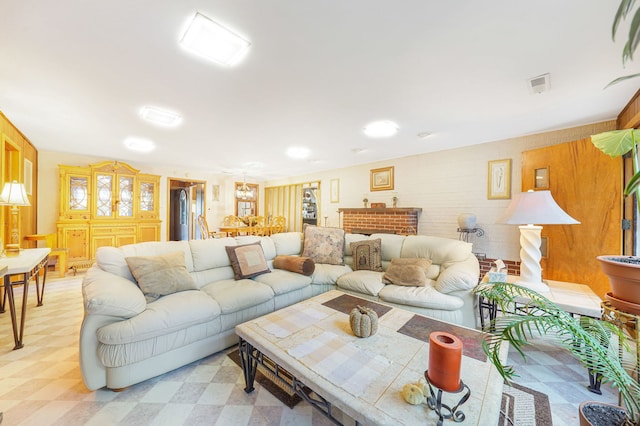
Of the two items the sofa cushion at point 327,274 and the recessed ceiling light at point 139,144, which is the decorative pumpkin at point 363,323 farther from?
the recessed ceiling light at point 139,144

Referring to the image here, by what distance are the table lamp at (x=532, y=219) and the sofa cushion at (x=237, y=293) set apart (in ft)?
7.30

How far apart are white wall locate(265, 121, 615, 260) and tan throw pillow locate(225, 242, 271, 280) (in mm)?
3107

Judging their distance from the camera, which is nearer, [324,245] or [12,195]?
[12,195]

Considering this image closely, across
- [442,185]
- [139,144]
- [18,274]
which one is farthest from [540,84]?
[139,144]

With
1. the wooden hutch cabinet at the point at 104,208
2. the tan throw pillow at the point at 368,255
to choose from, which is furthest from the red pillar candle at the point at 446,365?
the wooden hutch cabinet at the point at 104,208

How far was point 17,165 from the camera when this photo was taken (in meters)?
3.48

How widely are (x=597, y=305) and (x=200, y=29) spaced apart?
130 inches

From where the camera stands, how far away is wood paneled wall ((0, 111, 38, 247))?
9.83 ft

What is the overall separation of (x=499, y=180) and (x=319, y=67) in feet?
10.8

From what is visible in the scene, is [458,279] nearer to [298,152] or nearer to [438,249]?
[438,249]

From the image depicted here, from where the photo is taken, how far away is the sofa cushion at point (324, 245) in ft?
10.7

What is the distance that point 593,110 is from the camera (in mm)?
2584

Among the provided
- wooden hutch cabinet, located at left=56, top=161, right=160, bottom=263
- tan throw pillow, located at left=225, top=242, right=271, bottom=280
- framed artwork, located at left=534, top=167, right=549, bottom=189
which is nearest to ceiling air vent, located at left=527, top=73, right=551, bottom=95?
framed artwork, located at left=534, top=167, right=549, bottom=189

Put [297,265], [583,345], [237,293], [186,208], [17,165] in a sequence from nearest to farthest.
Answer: [583,345] → [237,293] → [297,265] → [17,165] → [186,208]
